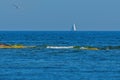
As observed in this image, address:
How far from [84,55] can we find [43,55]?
4983 millimetres

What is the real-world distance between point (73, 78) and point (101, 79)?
2.25 m

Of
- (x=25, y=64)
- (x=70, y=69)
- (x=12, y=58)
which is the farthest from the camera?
(x=12, y=58)

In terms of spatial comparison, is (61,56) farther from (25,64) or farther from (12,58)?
(25,64)

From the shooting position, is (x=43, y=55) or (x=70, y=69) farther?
(x=43, y=55)

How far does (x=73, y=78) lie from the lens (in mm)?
54156

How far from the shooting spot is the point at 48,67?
64250 mm

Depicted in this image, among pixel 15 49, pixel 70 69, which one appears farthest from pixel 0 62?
pixel 15 49

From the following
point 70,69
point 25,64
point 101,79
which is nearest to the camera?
point 101,79

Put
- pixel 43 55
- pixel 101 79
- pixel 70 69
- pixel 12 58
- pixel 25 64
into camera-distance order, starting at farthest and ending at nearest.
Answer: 1. pixel 43 55
2. pixel 12 58
3. pixel 25 64
4. pixel 70 69
5. pixel 101 79

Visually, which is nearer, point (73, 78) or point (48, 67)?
point (73, 78)

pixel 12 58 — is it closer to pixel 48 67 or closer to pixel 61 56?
pixel 61 56

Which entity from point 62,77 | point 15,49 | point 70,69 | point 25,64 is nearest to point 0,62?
point 25,64

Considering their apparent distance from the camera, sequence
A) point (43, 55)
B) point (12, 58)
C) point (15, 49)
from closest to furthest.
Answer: point (12, 58) < point (43, 55) < point (15, 49)

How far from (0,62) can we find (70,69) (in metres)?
10.6
